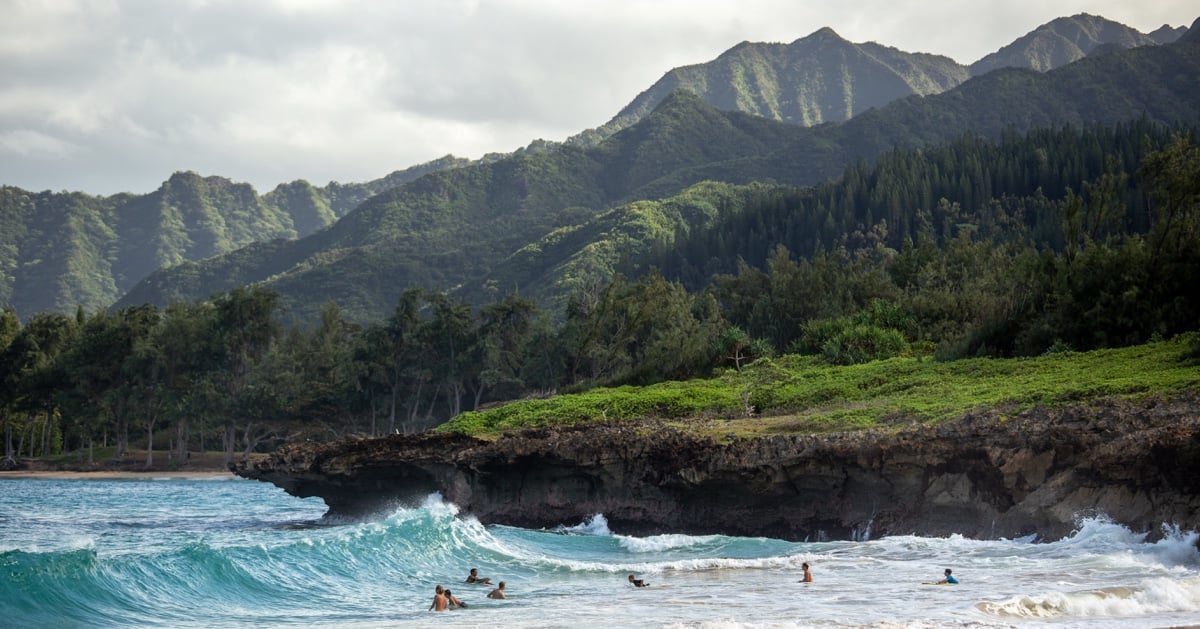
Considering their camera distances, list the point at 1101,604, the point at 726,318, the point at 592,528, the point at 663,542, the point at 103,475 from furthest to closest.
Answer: the point at 103,475
the point at 726,318
the point at 592,528
the point at 663,542
the point at 1101,604

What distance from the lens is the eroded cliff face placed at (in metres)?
23.3

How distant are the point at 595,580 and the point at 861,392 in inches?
587

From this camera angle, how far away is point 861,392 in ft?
118

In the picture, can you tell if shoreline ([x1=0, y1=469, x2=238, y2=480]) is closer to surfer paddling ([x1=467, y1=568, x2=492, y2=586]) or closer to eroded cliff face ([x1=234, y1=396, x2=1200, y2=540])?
eroded cliff face ([x1=234, y1=396, x2=1200, y2=540])

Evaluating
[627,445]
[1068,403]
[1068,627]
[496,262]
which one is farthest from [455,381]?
[496,262]

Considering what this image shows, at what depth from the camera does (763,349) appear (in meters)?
47.5

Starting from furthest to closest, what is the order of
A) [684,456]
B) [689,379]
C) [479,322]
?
[479,322] < [689,379] < [684,456]

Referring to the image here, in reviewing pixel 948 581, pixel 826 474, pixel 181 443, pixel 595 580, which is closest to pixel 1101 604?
pixel 948 581

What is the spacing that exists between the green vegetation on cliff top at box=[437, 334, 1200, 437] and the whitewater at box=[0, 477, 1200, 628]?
4890 mm

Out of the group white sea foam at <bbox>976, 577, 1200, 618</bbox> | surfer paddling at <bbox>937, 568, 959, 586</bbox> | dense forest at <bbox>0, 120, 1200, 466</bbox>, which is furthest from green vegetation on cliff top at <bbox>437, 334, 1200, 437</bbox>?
white sea foam at <bbox>976, 577, 1200, 618</bbox>

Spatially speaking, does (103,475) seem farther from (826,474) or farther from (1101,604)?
(1101,604)

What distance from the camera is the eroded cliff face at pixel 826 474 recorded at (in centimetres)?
2328

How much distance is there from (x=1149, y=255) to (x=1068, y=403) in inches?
496

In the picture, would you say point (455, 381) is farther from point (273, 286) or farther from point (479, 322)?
point (273, 286)
